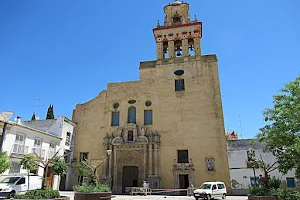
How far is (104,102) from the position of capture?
2817cm

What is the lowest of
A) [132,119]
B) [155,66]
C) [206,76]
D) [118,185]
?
[118,185]

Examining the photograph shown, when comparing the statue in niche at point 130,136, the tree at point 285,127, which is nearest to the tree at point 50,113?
the statue in niche at point 130,136

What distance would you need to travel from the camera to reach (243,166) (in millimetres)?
22141

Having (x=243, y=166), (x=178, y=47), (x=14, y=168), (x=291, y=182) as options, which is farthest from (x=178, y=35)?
(x=14, y=168)

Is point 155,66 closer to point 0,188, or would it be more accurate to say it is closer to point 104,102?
point 104,102

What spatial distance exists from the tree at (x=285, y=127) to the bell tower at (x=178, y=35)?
42.7 feet

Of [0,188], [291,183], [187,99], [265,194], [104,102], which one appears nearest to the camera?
[265,194]

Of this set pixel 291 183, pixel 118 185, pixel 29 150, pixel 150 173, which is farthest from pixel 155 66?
pixel 291 183

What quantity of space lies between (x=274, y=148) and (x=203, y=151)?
27.4 feet

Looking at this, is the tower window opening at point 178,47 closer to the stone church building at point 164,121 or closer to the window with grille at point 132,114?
the stone church building at point 164,121

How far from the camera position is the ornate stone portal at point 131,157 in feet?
78.6

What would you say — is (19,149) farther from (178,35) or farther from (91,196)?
(178,35)

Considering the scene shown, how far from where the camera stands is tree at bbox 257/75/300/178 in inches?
544

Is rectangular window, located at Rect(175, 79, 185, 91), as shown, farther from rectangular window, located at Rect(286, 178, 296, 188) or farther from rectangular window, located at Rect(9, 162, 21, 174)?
rectangular window, located at Rect(9, 162, 21, 174)
